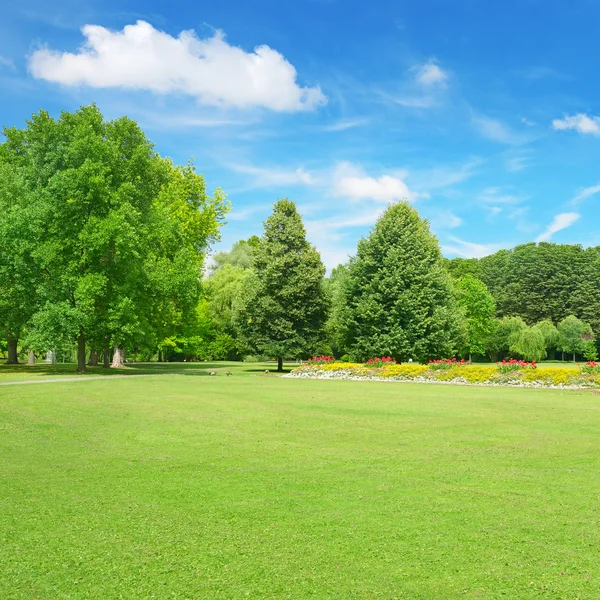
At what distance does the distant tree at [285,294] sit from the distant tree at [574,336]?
4103cm

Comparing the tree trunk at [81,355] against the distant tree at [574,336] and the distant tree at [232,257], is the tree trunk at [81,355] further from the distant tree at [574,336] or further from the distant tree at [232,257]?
the distant tree at [574,336]

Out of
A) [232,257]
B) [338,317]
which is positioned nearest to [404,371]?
[338,317]

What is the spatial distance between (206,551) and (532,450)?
278 inches

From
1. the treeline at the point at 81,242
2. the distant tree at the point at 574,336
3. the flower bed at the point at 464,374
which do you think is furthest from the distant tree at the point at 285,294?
the distant tree at the point at 574,336

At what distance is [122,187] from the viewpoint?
34.1 meters

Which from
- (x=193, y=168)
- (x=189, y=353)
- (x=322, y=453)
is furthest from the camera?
(x=189, y=353)

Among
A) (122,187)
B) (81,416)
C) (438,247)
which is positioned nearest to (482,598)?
(81,416)

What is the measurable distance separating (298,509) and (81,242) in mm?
28797

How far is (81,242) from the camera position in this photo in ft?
105

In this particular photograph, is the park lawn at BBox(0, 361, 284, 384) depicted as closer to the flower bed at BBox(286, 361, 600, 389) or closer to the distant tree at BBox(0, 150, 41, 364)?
the distant tree at BBox(0, 150, 41, 364)

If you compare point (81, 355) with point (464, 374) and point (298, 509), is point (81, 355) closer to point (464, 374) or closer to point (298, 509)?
point (464, 374)

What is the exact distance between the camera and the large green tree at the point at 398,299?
3809 centimetres

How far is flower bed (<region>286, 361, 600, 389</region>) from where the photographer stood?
25.7 m

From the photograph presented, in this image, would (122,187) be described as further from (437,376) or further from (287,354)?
(437,376)
